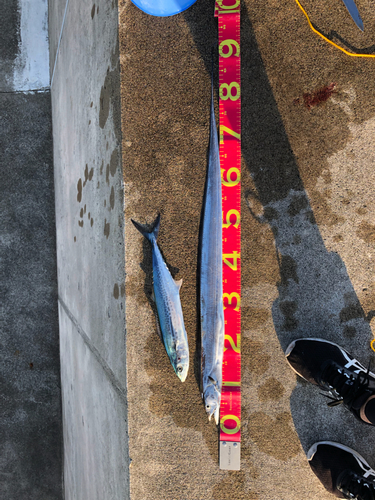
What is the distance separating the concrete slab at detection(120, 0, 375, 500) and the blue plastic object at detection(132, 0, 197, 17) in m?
0.05

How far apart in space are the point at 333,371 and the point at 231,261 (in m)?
1.19

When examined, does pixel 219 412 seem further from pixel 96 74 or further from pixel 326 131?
pixel 96 74

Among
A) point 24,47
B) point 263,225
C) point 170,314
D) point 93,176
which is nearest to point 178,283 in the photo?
point 170,314

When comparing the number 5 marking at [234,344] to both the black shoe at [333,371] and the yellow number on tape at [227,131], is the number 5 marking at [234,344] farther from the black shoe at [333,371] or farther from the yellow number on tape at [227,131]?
the yellow number on tape at [227,131]

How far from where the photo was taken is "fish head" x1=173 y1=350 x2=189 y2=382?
2232 mm

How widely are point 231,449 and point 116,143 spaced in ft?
8.82

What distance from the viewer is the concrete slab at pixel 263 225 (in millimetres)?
2279

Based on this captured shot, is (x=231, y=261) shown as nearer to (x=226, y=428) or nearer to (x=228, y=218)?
(x=228, y=218)

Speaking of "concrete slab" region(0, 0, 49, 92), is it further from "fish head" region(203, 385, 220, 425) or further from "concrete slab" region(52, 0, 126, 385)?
"fish head" region(203, 385, 220, 425)

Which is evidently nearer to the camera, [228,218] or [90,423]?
[228,218]

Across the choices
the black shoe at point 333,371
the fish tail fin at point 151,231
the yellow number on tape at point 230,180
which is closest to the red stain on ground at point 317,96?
the yellow number on tape at point 230,180

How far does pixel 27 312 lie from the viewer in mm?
3303

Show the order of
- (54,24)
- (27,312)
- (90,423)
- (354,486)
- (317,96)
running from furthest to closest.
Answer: (27,312)
(54,24)
(90,423)
(317,96)
(354,486)

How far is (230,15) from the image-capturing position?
224 cm
